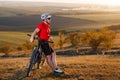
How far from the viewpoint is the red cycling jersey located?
14.6 m

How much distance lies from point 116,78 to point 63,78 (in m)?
2.44

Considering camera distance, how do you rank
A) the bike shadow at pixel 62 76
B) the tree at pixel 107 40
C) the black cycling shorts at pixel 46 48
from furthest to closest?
the tree at pixel 107 40 → the bike shadow at pixel 62 76 → the black cycling shorts at pixel 46 48

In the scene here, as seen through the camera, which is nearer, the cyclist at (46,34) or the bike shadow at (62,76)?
the cyclist at (46,34)

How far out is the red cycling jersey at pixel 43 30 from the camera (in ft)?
47.8

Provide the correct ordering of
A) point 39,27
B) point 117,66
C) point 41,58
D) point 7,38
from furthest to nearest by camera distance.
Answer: point 7,38
point 117,66
point 41,58
point 39,27

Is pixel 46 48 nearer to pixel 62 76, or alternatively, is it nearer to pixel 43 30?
pixel 43 30

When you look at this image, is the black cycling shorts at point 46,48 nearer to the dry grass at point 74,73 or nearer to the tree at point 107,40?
the dry grass at point 74,73

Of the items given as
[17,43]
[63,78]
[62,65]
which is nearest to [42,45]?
[63,78]

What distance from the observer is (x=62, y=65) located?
58.8ft

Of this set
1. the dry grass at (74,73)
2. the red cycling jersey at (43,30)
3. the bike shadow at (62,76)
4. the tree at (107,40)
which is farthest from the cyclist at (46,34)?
the tree at (107,40)

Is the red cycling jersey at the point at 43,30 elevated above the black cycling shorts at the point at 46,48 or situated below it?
above

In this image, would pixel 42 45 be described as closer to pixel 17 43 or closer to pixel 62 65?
pixel 62 65

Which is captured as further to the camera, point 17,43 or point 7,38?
point 7,38

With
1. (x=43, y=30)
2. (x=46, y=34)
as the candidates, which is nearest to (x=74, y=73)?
(x=46, y=34)
